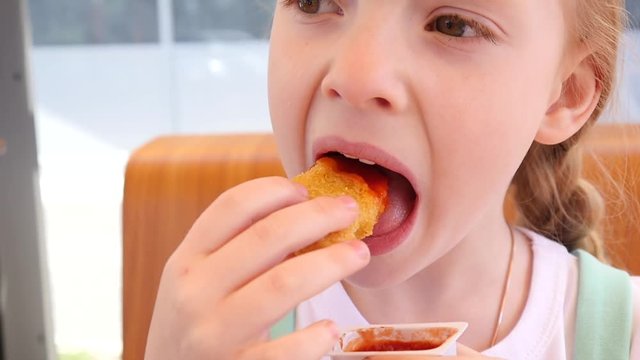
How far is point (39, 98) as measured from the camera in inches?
126

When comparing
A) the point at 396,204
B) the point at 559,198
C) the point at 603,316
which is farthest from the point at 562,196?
the point at 396,204

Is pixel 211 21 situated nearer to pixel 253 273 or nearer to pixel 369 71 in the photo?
pixel 369 71

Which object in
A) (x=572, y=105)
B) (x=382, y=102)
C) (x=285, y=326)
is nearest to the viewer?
(x=382, y=102)

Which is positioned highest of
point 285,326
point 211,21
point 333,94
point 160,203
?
point 211,21

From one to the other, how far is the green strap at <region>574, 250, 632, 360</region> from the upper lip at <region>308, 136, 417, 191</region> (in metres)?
0.43

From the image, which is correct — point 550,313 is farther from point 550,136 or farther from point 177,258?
point 177,258

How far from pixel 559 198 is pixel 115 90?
2.41 metres

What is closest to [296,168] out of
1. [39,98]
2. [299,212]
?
[299,212]

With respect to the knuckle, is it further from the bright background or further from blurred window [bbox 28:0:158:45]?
blurred window [bbox 28:0:158:45]

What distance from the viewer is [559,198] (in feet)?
3.84

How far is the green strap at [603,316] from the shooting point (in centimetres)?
100

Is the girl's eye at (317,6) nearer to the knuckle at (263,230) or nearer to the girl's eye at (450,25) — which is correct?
the girl's eye at (450,25)

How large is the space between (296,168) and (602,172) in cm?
72

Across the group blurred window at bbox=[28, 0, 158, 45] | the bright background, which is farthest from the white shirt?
blurred window at bbox=[28, 0, 158, 45]
